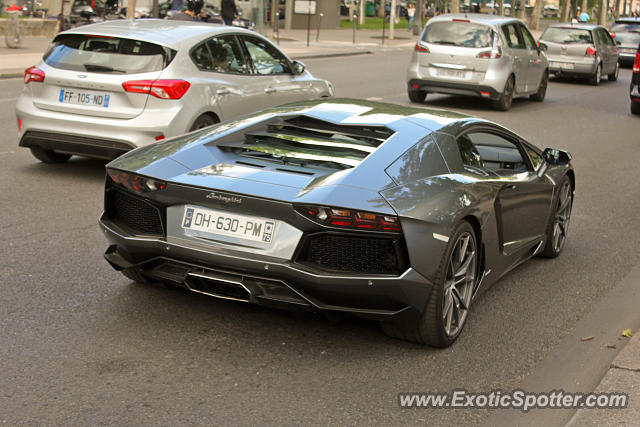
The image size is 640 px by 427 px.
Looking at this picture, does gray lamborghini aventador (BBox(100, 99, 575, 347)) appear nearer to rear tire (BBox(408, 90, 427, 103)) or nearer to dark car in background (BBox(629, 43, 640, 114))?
rear tire (BBox(408, 90, 427, 103))

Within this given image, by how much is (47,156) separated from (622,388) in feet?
22.8

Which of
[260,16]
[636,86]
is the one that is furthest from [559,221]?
[260,16]

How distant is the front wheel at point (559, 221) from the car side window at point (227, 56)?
4042mm

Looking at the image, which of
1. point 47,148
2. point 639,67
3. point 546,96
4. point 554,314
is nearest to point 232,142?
point 554,314

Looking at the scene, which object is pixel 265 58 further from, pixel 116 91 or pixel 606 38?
pixel 606 38

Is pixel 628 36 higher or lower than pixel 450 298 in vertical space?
higher

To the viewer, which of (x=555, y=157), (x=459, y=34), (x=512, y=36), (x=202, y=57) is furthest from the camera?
(x=512, y=36)

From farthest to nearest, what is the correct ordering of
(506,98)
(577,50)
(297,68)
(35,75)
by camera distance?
(577,50), (506,98), (297,68), (35,75)

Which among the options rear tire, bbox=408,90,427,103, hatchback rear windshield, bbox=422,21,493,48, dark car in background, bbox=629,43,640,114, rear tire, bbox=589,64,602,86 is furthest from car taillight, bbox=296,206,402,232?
rear tire, bbox=589,64,602,86

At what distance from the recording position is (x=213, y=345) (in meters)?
4.73

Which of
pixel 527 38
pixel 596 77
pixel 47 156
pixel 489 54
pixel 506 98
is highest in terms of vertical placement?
pixel 527 38

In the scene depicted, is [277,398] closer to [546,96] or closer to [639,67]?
[639,67]

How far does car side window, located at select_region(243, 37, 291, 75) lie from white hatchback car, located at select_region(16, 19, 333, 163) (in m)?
0.88

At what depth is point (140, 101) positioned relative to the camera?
8602 millimetres
